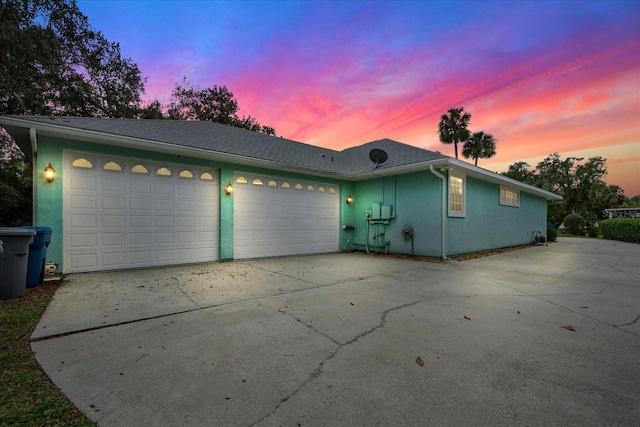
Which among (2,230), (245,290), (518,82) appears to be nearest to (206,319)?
(245,290)

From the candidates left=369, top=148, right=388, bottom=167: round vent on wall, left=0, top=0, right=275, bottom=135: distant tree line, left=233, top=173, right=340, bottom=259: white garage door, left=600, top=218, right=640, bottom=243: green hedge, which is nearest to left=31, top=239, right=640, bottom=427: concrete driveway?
left=0, top=0, right=275, bottom=135: distant tree line

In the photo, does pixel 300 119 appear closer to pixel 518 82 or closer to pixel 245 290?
pixel 518 82

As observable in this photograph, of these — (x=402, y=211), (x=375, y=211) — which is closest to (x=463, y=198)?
(x=402, y=211)

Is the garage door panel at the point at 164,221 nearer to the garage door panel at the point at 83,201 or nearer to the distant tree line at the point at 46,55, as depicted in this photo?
the garage door panel at the point at 83,201

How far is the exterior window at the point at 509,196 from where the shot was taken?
11758 millimetres

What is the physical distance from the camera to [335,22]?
7973 mm

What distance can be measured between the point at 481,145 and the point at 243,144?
20.9 m

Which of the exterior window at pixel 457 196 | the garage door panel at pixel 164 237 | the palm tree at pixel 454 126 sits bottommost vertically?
the garage door panel at pixel 164 237

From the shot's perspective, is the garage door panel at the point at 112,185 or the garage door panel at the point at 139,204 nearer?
the garage door panel at the point at 112,185

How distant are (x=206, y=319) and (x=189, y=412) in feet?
5.70

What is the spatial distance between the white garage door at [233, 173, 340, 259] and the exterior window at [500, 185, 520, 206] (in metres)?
7.40

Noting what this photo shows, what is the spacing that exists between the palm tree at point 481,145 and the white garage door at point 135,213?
21.8 m

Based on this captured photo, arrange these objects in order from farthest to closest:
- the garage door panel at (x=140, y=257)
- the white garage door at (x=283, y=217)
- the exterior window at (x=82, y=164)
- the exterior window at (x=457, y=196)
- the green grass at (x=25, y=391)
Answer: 1. the exterior window at (x=457, y=196)
2. the white garage door at (x=283, y=217)
3. the garage door panel at (x=140, y=257)
4. the exterior window at (x=82, y=164)
5. the green grass at (x=25, y=391)

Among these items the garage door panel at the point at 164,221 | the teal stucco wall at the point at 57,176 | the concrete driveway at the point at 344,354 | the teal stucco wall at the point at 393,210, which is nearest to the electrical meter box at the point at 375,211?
the teal stucco wall at the point at 393,210
